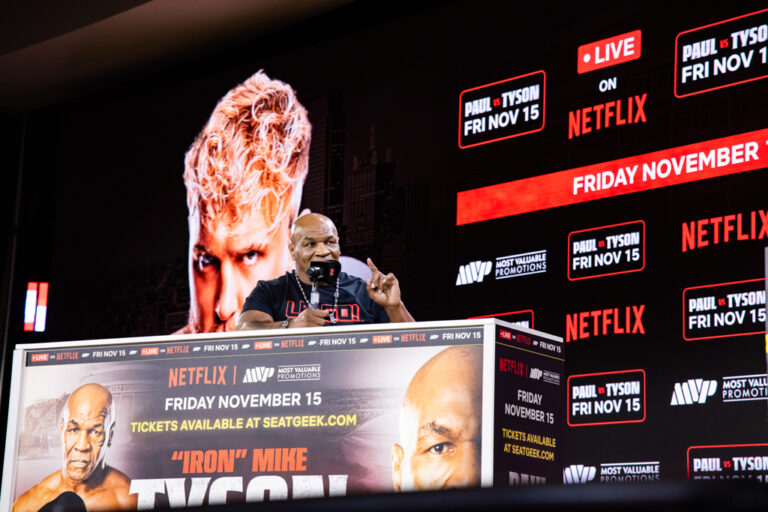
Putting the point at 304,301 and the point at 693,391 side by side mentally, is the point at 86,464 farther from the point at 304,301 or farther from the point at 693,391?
the point at 693,391

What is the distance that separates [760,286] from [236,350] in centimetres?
198

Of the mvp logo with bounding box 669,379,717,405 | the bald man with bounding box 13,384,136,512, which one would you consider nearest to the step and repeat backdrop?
the mvp logo with bounding box 669,379,717,405

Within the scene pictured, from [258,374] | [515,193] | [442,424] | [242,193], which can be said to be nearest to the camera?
[442,424]

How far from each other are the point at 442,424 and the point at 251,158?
11.9 feet

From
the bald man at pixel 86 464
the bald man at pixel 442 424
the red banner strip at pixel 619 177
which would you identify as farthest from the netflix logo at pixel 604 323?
the bald man at pixel 86 464

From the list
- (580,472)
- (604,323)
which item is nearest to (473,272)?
(604,323)

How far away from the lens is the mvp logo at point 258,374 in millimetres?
2014

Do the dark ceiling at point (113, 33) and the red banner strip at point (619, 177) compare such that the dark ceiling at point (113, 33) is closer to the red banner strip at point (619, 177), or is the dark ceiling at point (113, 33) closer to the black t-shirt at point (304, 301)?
the red banner strip at point (619, 177)

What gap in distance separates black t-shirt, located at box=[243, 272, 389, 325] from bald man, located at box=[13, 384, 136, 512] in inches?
46.8

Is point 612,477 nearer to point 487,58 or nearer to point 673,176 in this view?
point 673,176

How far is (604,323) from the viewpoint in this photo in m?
3.75

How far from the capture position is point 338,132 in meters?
4.93

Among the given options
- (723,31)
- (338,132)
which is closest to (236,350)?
(723,31)

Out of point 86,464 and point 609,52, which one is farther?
point 609,52
